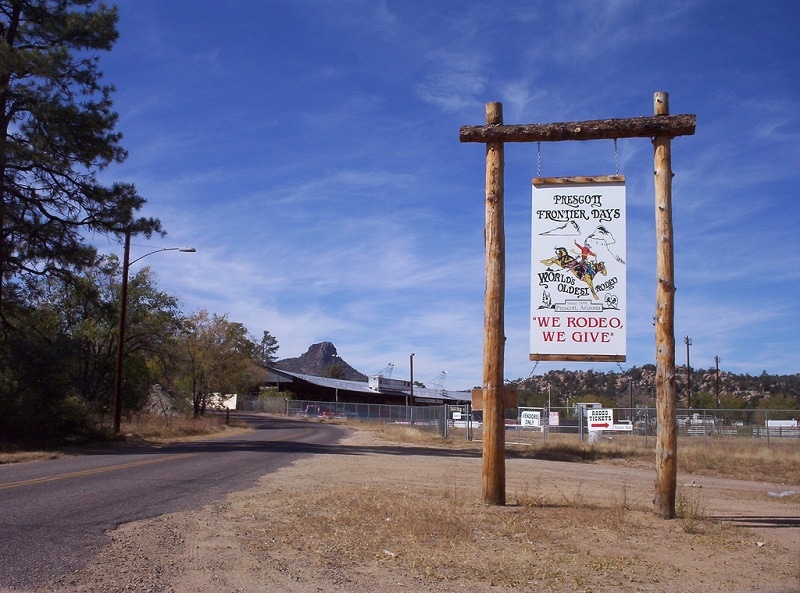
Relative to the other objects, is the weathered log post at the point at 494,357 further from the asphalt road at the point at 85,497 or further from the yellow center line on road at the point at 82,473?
the yellow center line on road at the point at 82,473

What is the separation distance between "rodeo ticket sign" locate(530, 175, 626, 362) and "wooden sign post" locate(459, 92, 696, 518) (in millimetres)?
630

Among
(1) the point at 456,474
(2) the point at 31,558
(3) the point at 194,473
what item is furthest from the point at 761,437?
(2) the point at 31,558

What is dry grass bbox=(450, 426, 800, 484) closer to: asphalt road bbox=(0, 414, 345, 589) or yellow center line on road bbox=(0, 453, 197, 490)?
asphalt road bbox=(0, 414, 345, 589)

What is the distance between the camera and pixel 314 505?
39.1ft

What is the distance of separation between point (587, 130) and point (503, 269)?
2.51 m

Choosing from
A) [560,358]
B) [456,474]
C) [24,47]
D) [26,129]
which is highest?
[24,47]

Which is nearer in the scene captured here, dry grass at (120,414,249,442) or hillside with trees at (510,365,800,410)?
dry grass at (120,414,249,442)

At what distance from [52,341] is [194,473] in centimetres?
1631

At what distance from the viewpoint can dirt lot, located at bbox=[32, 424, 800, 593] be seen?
7234mm

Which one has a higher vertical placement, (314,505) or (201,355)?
(201,355)

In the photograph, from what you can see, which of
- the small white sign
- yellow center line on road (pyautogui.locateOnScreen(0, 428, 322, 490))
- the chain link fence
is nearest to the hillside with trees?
the chain link fence

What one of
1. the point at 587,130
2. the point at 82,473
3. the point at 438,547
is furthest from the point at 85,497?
the point at 587,130

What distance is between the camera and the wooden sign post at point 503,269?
11094mm

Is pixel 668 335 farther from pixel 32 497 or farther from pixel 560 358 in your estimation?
pixel 32 497
